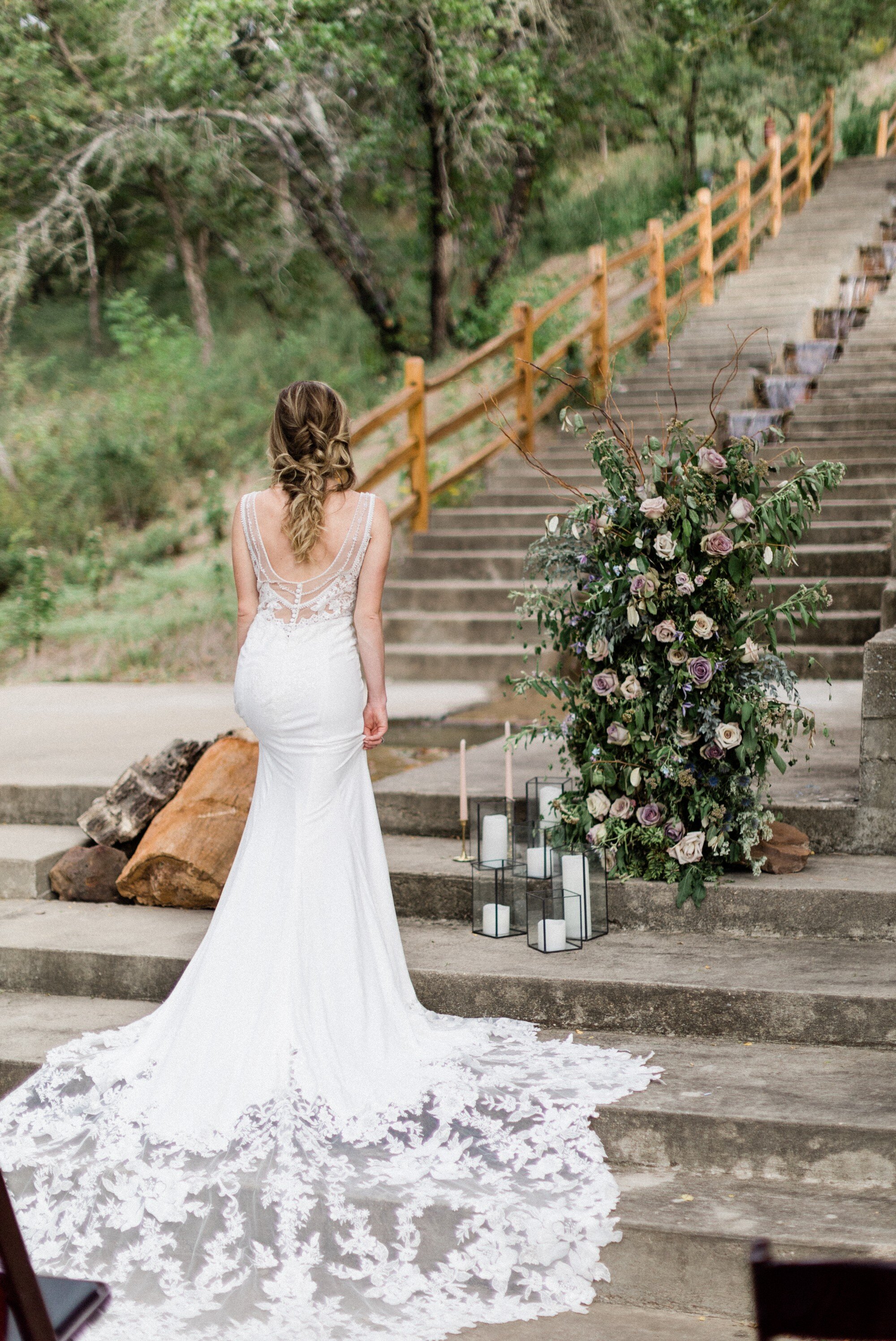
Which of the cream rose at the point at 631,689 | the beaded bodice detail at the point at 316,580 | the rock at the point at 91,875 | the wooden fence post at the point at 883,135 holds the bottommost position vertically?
the rock at the point at 91,875

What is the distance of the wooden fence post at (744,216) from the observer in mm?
14734

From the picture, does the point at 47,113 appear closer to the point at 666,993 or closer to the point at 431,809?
the point at 431,809

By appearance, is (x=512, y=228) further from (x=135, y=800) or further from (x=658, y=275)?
(x=135, y=800)

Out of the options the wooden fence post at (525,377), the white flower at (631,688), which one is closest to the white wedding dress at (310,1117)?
the white flower at (631,688)

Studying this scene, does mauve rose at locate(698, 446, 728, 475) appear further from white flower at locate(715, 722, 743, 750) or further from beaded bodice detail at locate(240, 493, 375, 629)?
beaded bodice detail at locate(240, 493, 375, 629)

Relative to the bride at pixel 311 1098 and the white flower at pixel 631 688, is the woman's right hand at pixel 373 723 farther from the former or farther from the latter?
the white flower at pixel 631 688

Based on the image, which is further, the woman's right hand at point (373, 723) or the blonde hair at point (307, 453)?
the woman's right hand at point (373, 723)

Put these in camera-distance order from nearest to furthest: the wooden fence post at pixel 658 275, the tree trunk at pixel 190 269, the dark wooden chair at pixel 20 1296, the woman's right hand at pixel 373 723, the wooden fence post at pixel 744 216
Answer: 1. the dark wooden chair at pixel 20 1296
2. the woman's right hand at pixel 373 723
3. the wooden fence post at pixel 658 275
4. the wooden fence post at pixel 744 216
5. the tree trunk at pixel 190 269

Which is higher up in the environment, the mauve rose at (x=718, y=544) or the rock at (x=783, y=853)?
the mauve rose at (x=718, y=544)

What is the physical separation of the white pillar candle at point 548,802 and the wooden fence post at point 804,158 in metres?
14.2

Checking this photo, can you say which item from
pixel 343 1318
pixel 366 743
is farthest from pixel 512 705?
pixel 343 1318

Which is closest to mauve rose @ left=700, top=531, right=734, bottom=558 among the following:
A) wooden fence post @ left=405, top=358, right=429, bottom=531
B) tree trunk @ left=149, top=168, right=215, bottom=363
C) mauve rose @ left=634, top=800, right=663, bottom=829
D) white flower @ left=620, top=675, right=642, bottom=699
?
white flower @ left=620, top=675, right=642, bottom=699

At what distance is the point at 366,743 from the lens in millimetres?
3982

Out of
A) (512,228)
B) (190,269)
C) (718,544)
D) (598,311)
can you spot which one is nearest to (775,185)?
(512,228)
